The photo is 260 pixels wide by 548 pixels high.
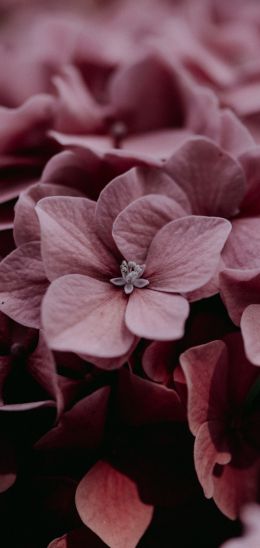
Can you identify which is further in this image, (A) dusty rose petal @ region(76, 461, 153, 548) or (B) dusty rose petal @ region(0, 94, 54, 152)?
(B) dusty rose petal @ region(0, 94, 54, 152)

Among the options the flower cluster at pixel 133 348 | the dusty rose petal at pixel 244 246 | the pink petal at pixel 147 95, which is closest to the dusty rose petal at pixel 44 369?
the flower cluster at pixel 133 348

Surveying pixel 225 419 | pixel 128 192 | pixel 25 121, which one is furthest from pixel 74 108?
pixel 225 419

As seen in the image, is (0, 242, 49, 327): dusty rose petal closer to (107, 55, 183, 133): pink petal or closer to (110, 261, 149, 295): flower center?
(110, 261, 149, 295): flower center

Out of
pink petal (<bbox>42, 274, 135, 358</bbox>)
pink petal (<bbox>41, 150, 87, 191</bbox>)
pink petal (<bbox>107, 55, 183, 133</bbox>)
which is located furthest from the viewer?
pink petal (<bbox>107, 55, 183, 133</bbox>)

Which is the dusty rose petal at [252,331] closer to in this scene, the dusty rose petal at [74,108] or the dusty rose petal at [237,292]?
the dusty rose petal at [237,292]

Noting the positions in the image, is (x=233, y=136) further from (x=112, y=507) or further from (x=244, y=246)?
(x=112, y=507)

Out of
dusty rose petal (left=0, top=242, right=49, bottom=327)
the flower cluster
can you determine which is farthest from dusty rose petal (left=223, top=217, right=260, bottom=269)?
dusty rose petal (left=0, top=242, right=49, bottom=327)

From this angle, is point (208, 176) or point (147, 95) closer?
point (208, 176)
